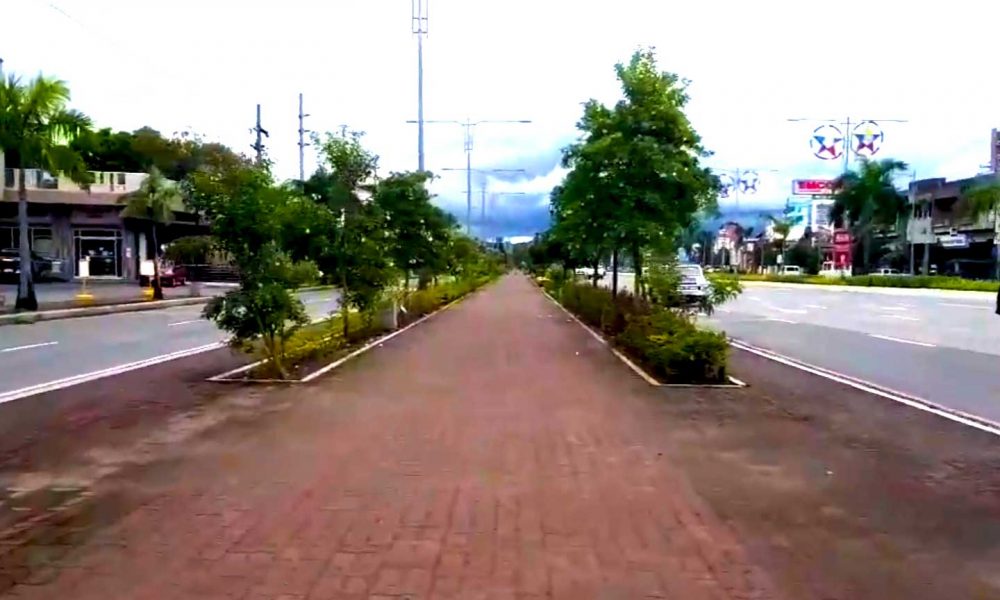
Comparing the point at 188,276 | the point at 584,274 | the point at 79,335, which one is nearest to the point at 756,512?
the point at 79,335

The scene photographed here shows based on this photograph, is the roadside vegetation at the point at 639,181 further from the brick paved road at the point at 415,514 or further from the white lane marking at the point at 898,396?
the brick paved road at the point at 415,514

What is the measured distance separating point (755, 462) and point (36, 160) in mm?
25743

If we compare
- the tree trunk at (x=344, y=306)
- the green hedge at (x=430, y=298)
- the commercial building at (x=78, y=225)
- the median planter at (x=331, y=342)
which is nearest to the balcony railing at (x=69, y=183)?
the commercial building at (x=78, y=225)

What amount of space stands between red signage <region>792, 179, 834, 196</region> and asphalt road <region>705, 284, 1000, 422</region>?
54.3 meters

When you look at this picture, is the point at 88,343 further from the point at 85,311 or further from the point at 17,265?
the point at 17,265

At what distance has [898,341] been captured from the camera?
21.8 meters

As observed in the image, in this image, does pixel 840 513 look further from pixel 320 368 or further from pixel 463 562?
pixel 320 368

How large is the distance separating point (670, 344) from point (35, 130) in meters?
21.5

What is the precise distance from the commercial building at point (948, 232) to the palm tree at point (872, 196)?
123 inches

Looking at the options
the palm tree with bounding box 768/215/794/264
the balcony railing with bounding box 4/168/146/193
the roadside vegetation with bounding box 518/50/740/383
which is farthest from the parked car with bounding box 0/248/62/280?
the palm tree with bounding box 768/215/794/264

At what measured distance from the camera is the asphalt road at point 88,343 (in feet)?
49.4

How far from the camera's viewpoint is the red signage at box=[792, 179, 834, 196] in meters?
91.7

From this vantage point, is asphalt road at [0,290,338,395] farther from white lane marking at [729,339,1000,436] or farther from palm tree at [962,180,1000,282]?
palm tree at [962,180,1000,282]

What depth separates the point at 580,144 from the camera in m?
19.6
